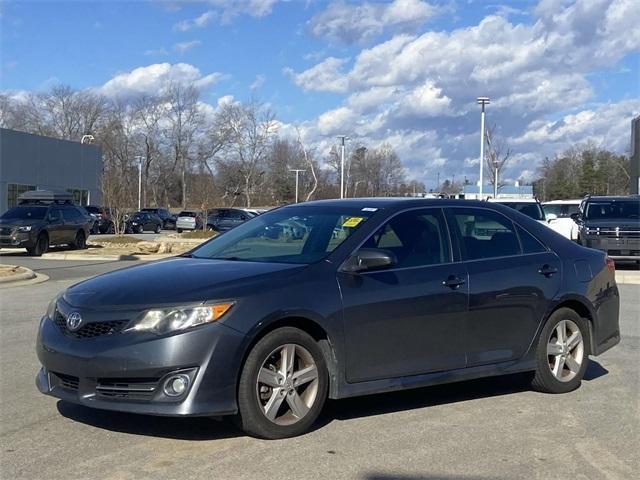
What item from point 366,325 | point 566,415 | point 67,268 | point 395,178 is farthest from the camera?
point 395,178

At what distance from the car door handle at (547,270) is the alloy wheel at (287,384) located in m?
2.34

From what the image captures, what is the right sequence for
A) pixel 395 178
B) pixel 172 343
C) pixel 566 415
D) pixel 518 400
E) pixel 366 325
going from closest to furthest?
pixel 172 343
pixel 366 325
pixel 566 415
pixel 518 400
pixel 395 178

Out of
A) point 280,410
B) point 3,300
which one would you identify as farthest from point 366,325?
point 3,300

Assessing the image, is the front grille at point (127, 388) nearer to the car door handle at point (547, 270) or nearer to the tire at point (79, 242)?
the car door handle at point (547, 270)

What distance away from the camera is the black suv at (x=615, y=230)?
19.1 m

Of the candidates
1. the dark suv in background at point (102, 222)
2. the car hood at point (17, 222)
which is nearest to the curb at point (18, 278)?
the car hood at point (17, 222)

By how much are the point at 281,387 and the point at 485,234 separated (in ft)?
7.65

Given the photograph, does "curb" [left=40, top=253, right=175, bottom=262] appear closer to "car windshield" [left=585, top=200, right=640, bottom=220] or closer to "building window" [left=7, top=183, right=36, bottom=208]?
"car windshield" [left=585, top=200, right=640, bottom=220]

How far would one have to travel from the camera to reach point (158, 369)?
475cm

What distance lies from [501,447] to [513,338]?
136cm

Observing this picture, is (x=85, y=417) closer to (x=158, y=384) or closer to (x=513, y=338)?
(x=158, y=384)

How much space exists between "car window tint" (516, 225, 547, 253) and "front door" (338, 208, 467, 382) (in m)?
0.86

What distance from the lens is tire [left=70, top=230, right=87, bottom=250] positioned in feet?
83.3

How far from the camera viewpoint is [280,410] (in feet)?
17.0
